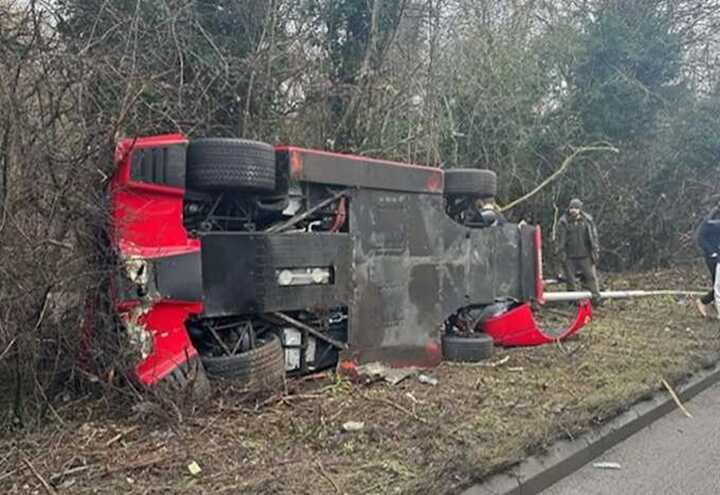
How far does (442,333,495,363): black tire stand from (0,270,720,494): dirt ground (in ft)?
0.57

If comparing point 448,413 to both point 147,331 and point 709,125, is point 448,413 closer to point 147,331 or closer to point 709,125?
point 147,331

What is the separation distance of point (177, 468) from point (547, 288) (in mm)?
10336

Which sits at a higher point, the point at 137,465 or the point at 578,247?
the point at 137,465

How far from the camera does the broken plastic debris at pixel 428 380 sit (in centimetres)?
586

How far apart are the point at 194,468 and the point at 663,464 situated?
293 centimetres

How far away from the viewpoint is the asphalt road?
14.1 ft

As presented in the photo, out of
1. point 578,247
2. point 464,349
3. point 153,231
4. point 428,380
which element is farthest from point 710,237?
point 153,231

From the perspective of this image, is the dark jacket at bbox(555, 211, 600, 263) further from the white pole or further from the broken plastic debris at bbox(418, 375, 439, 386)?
the broken plastic debris at bbox(418, 375, 439, 386)

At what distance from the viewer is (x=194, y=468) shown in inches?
147

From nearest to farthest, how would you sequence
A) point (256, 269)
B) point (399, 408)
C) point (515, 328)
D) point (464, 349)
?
point (399, 408) → point (256, 269) → point (464, 349) → point (515, 328)

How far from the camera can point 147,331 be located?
456 cm

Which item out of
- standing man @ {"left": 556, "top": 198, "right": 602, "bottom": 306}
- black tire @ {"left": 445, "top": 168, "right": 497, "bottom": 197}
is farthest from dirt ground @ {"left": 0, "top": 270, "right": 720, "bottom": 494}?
standing man @ {"left": 556, "top": 198, "right": 602, "bottom": 306}

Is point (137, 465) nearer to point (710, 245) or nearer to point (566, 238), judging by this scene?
point (710, 245)

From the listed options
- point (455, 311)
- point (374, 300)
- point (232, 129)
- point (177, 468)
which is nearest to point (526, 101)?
point (232, 129)
